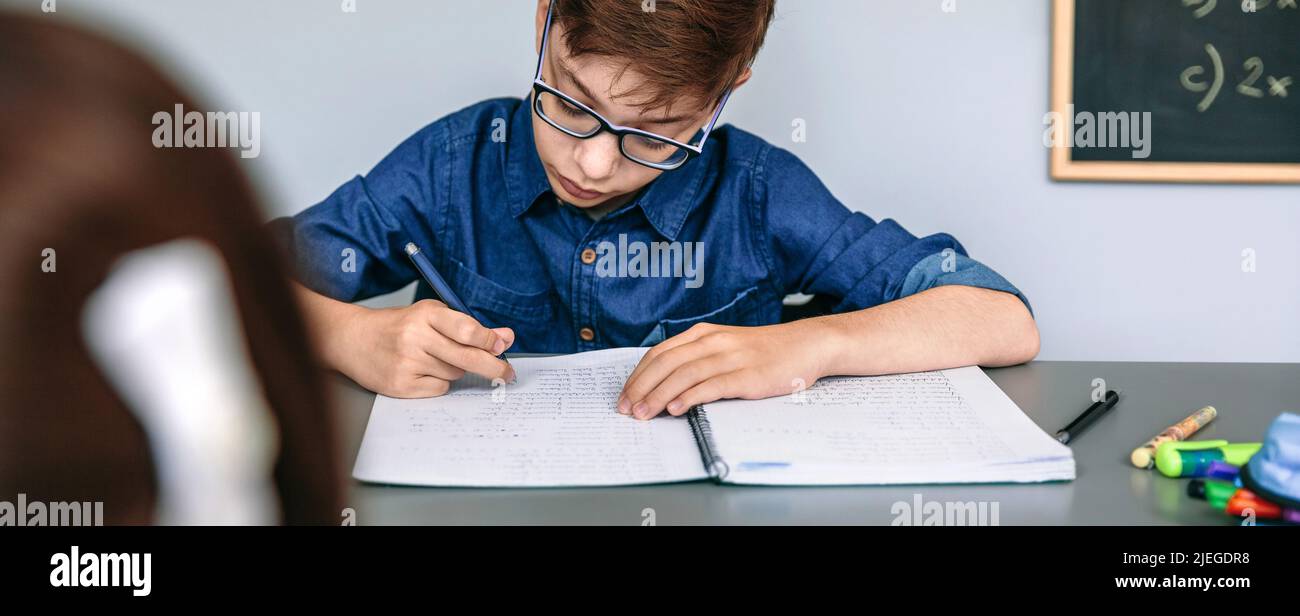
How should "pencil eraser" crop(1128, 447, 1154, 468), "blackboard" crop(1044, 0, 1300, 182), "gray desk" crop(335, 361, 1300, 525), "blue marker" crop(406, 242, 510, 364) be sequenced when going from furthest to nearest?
1. "blackboard" crop(1044, 0, 1300, 182)
2. "blue marker" crop(406, 242, 510, 364)
3. "pencil eraser" crop(1128, 447, 1154, 468)
4. "gray desk" crop(335, 361, 1300, 525)

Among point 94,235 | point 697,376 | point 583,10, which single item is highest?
point 583,10

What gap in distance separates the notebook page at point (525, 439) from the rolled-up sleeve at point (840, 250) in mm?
398

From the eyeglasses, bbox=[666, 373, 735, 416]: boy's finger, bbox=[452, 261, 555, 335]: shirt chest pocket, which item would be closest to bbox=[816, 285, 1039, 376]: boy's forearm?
bbox=[666, 373, 735, 416]: boy's finger

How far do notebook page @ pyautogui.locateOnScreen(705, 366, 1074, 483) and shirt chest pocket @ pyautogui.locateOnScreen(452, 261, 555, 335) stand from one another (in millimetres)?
494

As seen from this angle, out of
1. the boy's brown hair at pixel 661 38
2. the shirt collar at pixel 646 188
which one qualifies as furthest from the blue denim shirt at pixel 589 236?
the boy's brown hair at pixel 661 38

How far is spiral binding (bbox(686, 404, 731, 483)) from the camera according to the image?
2.67ft

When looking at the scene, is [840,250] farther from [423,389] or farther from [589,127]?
[423,389]

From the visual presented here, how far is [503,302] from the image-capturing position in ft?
4.70

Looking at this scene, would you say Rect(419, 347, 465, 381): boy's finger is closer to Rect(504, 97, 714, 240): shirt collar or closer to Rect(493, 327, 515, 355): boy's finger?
Rect(493, 327, 515, 355): boy's finger

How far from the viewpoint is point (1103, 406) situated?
1.02 meters

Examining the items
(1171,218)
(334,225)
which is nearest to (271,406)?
(334,225)

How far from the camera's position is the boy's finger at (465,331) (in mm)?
978
